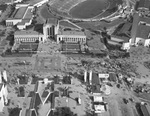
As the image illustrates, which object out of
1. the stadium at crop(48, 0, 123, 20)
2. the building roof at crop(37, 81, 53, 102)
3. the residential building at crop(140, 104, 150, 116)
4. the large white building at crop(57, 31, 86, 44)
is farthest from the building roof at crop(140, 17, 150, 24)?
the building roof at crop(37, 81, 53, 102)

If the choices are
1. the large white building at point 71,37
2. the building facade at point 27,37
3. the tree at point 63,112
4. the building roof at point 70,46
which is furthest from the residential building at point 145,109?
the building facade at point 27,37

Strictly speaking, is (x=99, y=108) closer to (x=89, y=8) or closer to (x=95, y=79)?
(x=95, y=79)

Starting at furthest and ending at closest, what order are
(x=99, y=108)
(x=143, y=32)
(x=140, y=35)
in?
(x=143, y=32) → (x=140, y=35) → (x=99, y=108)

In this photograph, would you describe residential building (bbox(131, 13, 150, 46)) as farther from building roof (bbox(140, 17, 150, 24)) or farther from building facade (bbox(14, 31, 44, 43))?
building facade (bbox(14, 31, 44, 43))

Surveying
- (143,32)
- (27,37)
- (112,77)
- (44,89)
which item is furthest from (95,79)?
(143,32)

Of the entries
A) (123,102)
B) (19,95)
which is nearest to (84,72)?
(123,102)

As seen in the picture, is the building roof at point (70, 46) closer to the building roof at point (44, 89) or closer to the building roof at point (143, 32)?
the building roof at point (44, 89)
